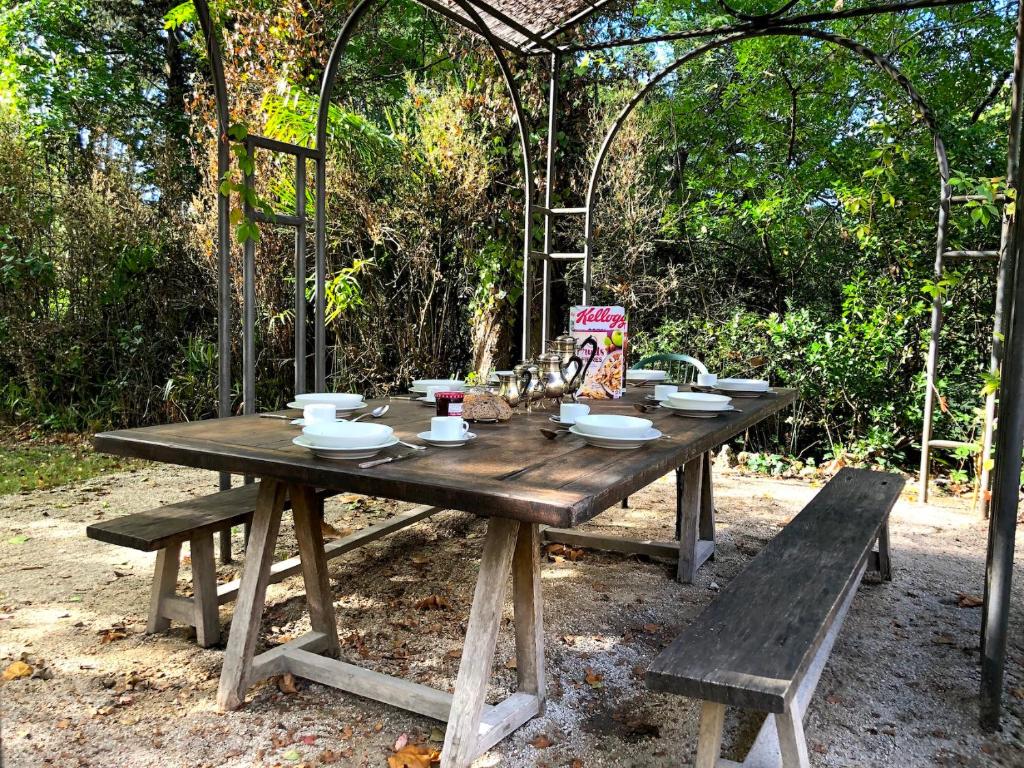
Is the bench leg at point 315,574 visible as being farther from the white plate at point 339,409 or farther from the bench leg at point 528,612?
the bench leg at point 528,612

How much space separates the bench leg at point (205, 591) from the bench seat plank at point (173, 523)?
1.8 inches

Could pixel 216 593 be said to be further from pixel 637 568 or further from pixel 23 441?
pixel 23 441

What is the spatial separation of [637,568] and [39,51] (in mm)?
9155

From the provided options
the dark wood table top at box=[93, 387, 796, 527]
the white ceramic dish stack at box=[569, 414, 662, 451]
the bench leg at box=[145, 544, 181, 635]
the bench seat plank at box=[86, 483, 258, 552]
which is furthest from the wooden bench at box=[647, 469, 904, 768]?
the bench leg at box=[145, 544, 181, 635]

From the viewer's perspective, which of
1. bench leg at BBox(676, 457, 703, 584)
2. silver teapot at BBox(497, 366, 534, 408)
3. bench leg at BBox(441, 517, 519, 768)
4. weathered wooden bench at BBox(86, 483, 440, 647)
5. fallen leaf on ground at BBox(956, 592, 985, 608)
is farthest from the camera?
bench leg at BBox(676, 457, 703, 584)

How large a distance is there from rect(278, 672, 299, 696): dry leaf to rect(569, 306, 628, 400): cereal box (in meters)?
1.42

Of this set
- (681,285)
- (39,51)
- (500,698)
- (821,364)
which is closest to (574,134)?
(681,285)

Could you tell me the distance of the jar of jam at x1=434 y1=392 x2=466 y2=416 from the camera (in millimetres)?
2283

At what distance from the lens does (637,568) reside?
10.9ft

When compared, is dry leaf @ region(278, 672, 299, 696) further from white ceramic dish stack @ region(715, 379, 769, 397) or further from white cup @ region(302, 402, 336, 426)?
white ceramic dish stack @ region(715, 379, 769, 397)

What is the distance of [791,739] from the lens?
5.03ft

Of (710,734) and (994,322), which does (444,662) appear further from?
(994,322)

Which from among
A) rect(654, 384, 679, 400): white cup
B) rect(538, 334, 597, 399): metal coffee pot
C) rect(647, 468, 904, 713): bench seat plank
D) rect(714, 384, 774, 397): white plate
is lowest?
rect(647, 468, 904, 713): bench seat plank

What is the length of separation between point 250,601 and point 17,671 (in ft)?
2.54
